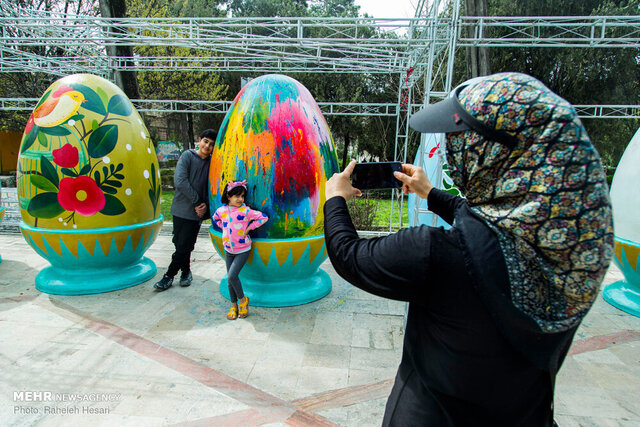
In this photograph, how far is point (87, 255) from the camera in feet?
14.9

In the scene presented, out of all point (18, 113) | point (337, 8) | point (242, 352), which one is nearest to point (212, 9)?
point (337, 8)

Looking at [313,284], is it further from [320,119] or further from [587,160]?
[587,160]

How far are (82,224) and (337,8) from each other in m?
25.4

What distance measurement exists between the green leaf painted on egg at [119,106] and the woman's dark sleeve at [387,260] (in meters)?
4.33

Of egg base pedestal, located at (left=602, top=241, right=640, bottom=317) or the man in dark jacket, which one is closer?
egg base pedestal, located at (left=602, top=241, right=640, bottom=317)

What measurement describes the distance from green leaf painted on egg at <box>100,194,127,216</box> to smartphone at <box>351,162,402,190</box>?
12.1 feet

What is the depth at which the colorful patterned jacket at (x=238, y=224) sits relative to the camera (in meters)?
3.91

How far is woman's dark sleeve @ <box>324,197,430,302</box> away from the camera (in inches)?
43.2

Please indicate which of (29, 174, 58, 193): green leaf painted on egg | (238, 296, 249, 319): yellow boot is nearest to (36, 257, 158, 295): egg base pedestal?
(29, 174, 58, 193): green leaf painted on egg

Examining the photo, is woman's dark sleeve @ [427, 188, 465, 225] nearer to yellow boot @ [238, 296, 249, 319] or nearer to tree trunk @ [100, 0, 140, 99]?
yellow boot @ [238, 296, 249, 319]

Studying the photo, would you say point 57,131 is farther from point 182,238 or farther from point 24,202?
point 182,238

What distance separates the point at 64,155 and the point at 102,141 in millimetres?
415

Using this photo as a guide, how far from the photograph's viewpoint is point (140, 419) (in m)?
2.50

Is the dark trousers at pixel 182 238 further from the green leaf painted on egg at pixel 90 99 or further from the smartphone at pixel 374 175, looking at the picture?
the smartphone at pixel 374 175
